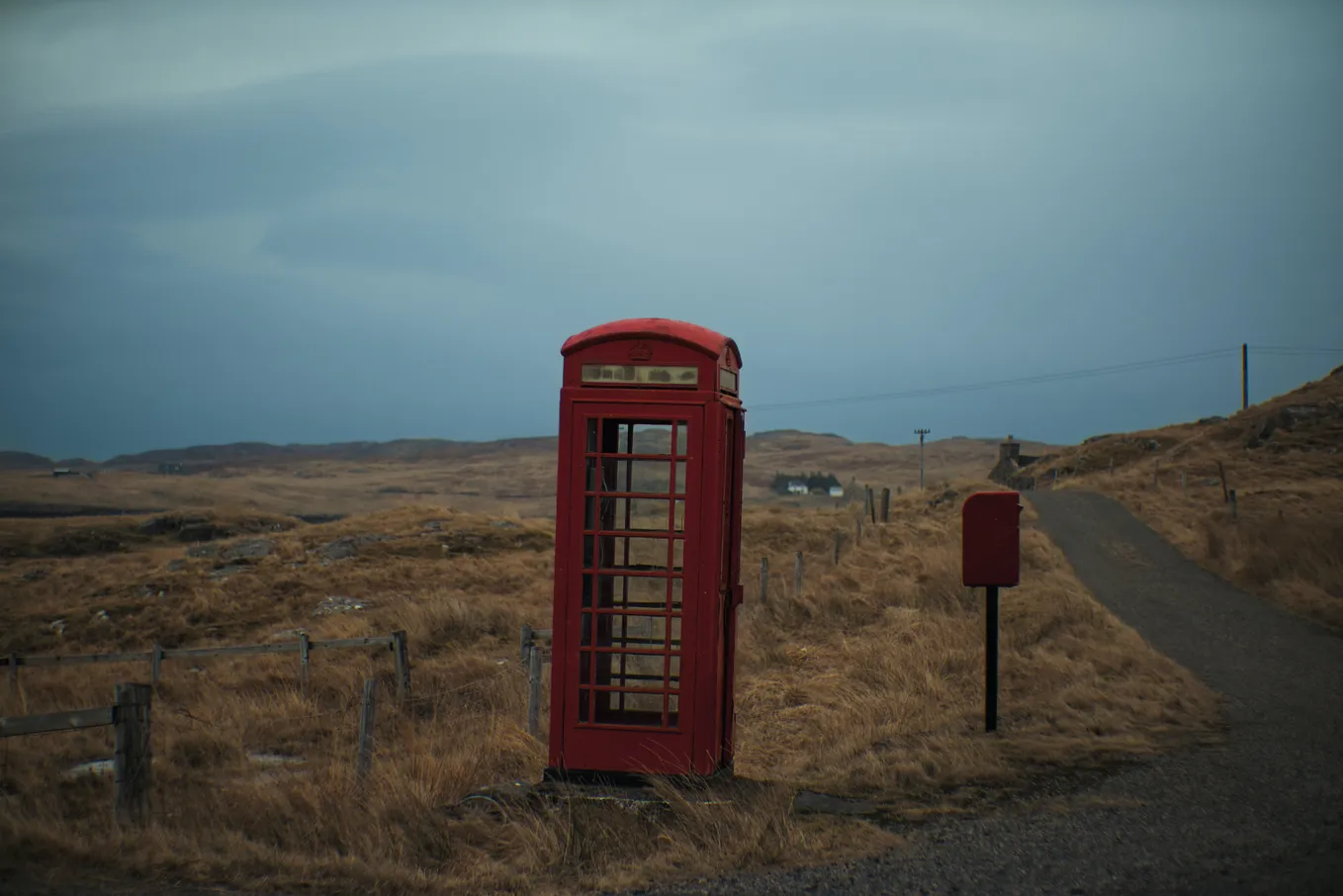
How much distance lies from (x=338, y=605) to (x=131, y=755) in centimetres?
1556

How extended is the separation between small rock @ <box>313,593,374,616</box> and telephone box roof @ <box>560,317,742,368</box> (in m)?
15.8

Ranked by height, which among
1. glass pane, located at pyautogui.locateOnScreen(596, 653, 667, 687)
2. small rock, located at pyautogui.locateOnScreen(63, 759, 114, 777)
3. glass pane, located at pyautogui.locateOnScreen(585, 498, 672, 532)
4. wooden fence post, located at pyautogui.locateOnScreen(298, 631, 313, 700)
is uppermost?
glass pane, located at pyautogui.locateOnScreen(585, 498, 672, 532)

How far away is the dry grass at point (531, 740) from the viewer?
5379mm

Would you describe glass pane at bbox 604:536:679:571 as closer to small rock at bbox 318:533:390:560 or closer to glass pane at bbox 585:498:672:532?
glass pane at bbox 585:498:672:532

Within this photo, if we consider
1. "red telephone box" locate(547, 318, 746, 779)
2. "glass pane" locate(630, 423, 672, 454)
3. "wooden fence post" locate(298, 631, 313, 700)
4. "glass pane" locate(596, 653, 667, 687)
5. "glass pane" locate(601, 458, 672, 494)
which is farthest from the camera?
"wooden fence post" locate(298, 631, 313, 700)

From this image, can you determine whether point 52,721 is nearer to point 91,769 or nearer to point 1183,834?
point 91,769

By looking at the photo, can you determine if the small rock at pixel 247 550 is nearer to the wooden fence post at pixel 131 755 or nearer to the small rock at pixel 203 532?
the small rock at pixel 203 532

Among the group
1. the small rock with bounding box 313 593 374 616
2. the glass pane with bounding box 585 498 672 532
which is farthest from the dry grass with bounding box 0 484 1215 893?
the glass pane with bounding box 585 498 672 532

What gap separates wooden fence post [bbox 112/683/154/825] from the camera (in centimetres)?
620

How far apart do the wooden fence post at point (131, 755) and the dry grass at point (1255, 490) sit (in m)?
15.3

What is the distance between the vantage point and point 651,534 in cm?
632

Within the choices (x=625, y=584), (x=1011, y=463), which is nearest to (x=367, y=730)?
(x=625, y=584)

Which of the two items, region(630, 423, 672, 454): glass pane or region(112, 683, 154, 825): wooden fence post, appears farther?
region(630, 423, 672, 454): glass pane

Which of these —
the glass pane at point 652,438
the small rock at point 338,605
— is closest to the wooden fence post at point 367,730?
the glass pane at point 652,438
